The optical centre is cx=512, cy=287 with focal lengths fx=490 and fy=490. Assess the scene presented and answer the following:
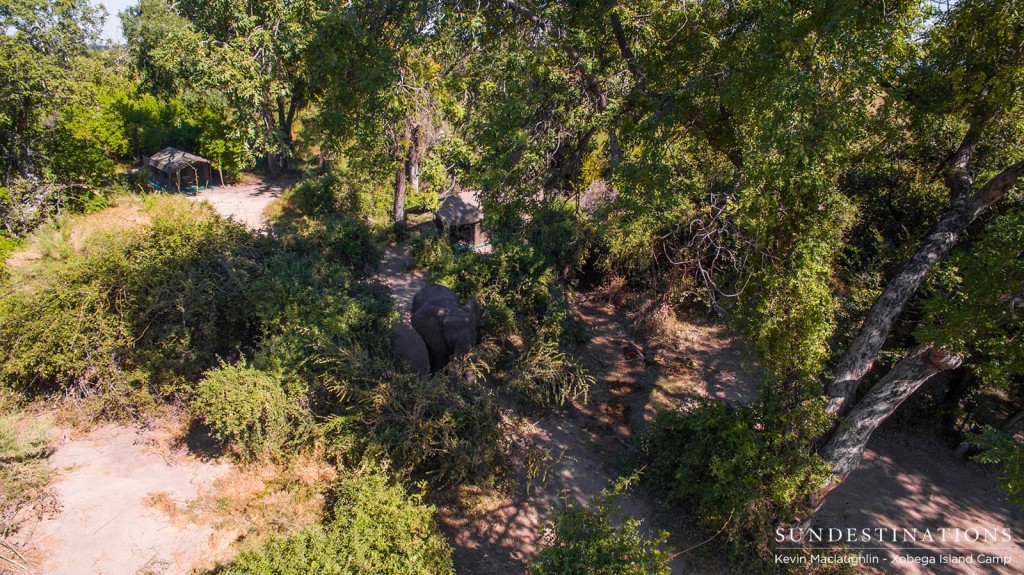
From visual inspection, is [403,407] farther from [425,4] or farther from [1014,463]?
[1014,463]

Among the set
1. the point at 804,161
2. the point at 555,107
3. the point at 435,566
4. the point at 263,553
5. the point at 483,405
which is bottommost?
the point at 435,566

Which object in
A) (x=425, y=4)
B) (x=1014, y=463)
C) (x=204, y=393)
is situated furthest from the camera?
(x=425, y=4)

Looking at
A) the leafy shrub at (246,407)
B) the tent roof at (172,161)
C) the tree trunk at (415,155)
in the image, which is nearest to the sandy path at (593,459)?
the leafy shrub at (246,407)

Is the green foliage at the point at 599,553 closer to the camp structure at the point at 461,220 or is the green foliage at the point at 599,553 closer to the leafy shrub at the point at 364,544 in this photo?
the leafy shrub at the point at 364,544

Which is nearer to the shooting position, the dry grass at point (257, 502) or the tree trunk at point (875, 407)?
the tree trunk at point (875, 407)

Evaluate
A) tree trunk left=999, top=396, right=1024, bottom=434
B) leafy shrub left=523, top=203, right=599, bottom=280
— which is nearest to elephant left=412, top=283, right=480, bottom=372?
leafy shrub left=523, top=203, right=599, bottom=280

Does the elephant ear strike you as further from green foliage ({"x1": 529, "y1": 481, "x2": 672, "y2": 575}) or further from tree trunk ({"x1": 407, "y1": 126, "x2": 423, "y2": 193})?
green foliage ({"x1": 529, "y1": 481, "x2": 672, "y2": 575})

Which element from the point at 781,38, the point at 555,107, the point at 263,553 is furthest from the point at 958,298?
the point at 263,553
